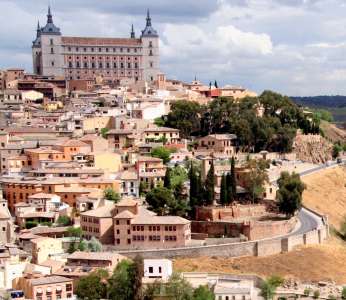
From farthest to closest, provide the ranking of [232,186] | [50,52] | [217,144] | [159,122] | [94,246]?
[50,52] < [159,122] < [217,144] < [232,186] < [94,246]

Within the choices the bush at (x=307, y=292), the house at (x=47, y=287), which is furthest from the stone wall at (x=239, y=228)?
the house at (x=47, y=287)

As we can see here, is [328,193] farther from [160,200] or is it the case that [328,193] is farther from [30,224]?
[30,224]

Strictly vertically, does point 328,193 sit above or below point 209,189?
below

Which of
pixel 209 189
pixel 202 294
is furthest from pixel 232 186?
pixel 202 294

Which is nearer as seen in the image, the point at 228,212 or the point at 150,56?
the point at 228,212

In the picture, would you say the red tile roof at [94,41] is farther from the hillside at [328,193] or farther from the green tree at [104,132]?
the hillside at [328,193]

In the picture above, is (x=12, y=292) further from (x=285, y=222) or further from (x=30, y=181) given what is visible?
(x=285, y=222)
